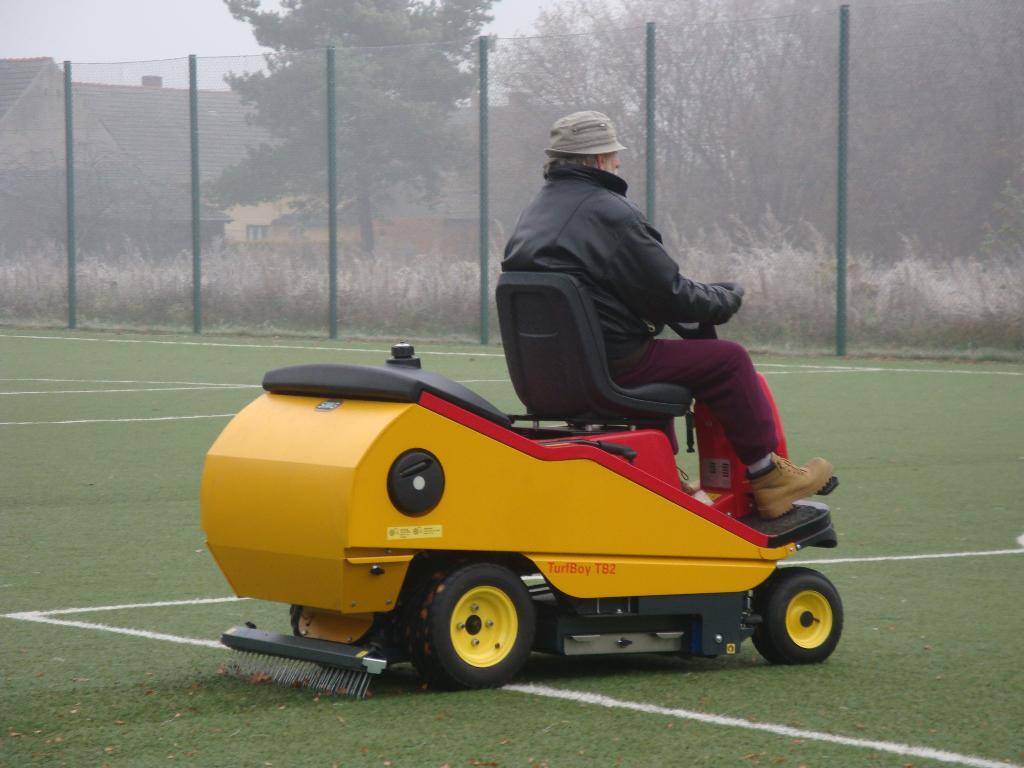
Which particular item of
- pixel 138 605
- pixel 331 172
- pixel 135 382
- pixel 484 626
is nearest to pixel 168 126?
pixel 331 172

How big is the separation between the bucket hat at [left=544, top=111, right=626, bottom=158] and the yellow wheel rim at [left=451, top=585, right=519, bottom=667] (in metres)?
1.45

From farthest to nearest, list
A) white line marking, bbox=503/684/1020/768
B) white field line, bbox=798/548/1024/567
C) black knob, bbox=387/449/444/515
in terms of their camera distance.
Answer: white field line, bbox=798/548/1024/567, black knob, bbox=387/449/444/515, white line marking, bbox=503/684/1020/768

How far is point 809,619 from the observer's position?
585cm

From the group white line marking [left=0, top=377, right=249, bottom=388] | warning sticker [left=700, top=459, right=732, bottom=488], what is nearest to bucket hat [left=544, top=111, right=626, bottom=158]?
warning sticker [left=700, top=459, right=732, bottom=488]

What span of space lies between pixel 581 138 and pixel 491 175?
18003mm

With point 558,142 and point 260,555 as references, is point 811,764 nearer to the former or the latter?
point 260,555

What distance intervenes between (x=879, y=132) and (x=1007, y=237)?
196 centimetres

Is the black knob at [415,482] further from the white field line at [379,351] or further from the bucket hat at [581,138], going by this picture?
the white field line at [379,351]

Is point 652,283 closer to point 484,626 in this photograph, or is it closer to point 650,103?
point 484,626

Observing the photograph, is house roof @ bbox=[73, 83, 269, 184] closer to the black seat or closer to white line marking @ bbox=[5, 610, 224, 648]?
white line marking @ bbox=[5, 610, 224, 648]

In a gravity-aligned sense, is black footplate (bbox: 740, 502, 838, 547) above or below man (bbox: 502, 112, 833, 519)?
below

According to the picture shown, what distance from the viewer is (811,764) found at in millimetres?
4496

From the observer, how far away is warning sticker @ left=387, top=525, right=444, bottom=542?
502cm

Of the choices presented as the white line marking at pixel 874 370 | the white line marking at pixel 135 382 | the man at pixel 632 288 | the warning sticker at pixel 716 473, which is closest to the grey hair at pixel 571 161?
the man at pixel 632 288
